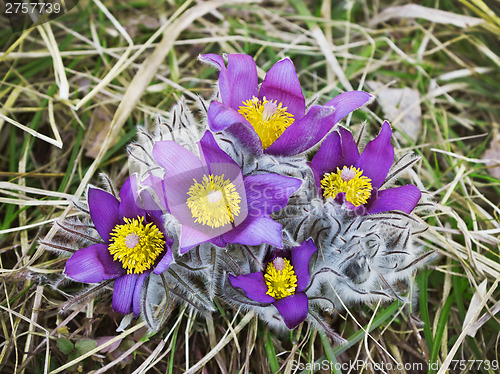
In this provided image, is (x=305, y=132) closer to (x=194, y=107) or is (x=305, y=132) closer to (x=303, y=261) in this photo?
(x=303, y=261)

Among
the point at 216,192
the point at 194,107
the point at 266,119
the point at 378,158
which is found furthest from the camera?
the point at 194,107

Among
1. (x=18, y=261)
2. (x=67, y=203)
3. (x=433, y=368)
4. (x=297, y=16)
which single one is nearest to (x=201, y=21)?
(x=297, y=16)

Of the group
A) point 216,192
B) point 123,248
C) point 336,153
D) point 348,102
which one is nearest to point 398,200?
point 336,153

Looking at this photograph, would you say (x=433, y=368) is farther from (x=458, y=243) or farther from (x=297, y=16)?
(x=297, y=16)

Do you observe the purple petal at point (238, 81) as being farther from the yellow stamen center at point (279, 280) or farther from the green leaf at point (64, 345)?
the green leaf at point (64, 345)

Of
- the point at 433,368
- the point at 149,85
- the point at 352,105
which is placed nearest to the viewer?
the point at 352,105

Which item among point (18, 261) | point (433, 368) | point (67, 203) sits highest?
point (67, 203)

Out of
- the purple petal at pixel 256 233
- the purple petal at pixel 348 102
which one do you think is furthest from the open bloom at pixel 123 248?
the purple petal at pixel 348 102
